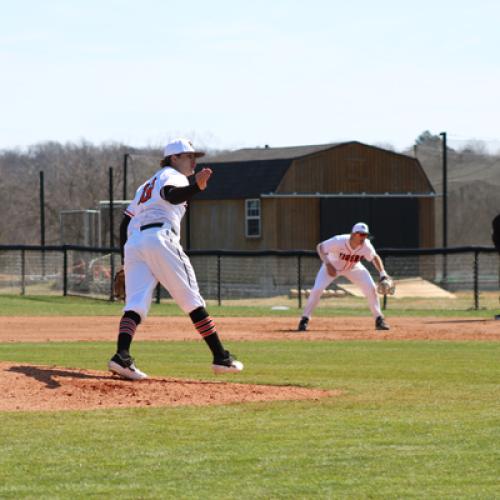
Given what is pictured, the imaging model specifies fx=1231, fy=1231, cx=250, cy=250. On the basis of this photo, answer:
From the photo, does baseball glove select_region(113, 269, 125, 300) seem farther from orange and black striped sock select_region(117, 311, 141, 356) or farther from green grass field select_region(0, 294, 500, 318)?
green grass field select_region(0, 294, 500, 318)

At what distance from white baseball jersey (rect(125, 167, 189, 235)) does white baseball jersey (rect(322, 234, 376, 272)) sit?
27.8 feet

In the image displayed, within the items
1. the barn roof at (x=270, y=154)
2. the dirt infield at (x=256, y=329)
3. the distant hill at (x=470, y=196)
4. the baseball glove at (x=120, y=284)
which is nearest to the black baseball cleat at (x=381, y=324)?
the dirt infield at (x=256, y=329)

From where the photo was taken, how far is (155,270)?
10.4 meters

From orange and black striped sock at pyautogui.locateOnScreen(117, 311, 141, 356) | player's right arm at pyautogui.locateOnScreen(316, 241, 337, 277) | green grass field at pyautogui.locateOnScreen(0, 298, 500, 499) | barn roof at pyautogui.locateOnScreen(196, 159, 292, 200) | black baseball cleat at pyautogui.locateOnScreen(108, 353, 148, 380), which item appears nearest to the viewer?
green grass field at pyautogui.locateOnScreen(0, 298, 500, 499)

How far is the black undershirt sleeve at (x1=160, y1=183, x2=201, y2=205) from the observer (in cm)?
1005

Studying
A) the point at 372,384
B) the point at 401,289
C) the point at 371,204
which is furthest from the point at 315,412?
the point at 371,204

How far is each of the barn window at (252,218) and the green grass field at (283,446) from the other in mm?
30616

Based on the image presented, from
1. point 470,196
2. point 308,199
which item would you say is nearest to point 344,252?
point 308,199

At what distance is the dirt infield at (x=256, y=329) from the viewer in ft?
59.1

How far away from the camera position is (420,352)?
49.1 feet

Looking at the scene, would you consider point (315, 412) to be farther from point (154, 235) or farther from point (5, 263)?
point (5, 263)

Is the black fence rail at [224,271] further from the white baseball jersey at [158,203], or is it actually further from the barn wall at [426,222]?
the white baseball jersey at [158,203]

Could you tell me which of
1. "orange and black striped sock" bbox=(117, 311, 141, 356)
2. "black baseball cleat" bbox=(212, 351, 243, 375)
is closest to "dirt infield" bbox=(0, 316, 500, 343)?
"black baseball cleat" bbox=(212, 351, 243, 375)

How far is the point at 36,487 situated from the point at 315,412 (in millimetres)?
3011
